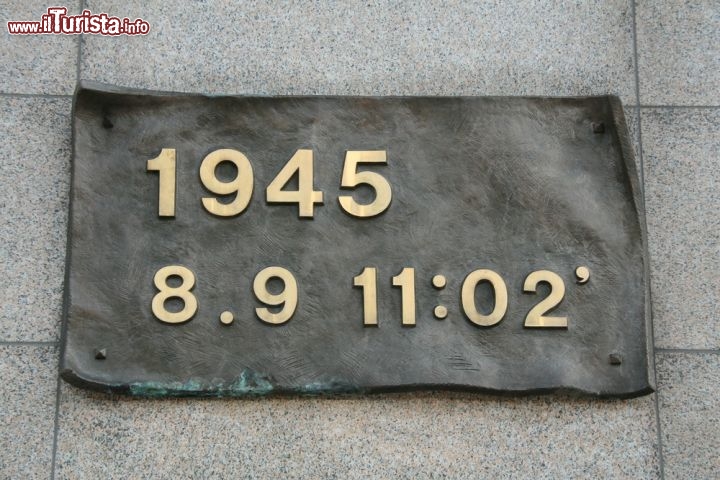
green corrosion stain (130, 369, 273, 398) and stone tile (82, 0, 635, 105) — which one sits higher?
stone tile (82, 0, 635, 105)

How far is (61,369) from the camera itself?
12.6ft

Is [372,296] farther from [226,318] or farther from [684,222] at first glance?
[684,222]

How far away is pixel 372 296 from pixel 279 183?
61cm

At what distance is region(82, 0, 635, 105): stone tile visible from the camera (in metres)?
4.32

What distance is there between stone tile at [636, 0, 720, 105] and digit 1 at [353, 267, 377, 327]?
1459mm

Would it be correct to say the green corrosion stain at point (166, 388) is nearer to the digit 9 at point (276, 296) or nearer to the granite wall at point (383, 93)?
the granite wall at point (383, 93)

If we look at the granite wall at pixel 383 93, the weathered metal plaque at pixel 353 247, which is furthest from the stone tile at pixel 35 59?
the weathered metal plaque at pixel 353 247

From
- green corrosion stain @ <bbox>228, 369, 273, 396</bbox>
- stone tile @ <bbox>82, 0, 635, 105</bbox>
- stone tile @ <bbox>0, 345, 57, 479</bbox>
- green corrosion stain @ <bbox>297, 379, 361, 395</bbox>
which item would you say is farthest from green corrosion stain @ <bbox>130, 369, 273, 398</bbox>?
stone tile @ <bbox>82, 0, 635, 105</bbox>

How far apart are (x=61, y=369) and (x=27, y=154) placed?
95 cm

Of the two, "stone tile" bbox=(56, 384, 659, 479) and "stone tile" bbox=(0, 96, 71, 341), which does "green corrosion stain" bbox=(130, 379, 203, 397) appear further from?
"stone tile" bbox=(0, 96, 71, 341)

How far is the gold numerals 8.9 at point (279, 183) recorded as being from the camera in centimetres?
406

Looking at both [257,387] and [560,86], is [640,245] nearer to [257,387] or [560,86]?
[560,86]

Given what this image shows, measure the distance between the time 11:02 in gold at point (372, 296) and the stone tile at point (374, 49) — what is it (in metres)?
0.84

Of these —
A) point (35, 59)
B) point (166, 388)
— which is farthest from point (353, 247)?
point (35, 59)
